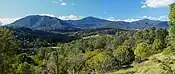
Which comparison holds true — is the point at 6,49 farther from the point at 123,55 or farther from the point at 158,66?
the point at 123,55

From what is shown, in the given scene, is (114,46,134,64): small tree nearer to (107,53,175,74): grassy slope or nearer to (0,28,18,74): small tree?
(107,53,175,74): grassy slope

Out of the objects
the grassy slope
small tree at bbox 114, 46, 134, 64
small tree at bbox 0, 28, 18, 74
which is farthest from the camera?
small tree at bbox 114, 46, 134, 64

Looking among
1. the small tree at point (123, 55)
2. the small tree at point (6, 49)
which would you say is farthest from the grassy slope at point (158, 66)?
the small tree at point (123, 55)

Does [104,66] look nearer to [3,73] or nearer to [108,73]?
[108,73]

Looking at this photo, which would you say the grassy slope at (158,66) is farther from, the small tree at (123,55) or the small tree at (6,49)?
the small tree at (123,55)

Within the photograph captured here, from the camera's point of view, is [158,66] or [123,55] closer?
[158,66]

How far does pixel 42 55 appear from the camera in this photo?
542 feet

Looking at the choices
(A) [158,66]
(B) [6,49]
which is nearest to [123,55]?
(B) [6,49]

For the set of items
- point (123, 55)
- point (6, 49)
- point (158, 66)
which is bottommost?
point (123, 55)

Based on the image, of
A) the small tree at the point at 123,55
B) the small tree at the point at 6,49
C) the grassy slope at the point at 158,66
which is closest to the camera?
the grassy slope at the point at 158,66

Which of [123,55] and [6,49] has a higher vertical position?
[6,49]

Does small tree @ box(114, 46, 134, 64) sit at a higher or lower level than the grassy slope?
lower

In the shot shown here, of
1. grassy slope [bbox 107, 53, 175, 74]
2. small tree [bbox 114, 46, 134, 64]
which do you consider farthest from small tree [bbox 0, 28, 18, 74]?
small tree [bbox 114, 46, 134, 64]

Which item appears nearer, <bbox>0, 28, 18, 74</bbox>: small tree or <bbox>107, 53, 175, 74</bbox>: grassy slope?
<bbox>107, 53, 175, 74</bbox>: grassy slope
